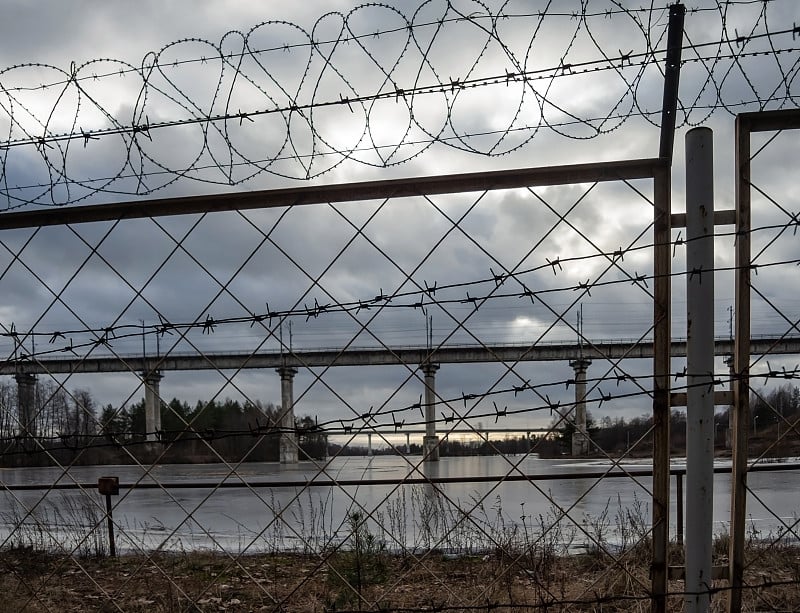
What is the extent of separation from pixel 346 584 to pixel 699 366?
2321 mm

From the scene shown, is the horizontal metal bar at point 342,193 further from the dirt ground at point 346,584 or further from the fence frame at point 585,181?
the dirt ground at point 346,584

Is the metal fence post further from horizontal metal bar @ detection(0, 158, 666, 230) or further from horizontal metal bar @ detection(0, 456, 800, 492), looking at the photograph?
horizontal metal bar @ detection(0, 158, 666, 230)

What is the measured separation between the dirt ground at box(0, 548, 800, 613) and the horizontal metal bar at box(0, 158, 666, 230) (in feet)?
6.68

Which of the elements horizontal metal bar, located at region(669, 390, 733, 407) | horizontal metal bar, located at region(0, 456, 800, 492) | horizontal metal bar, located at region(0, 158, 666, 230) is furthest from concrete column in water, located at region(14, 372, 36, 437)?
horizontal metal bar, located at region(669, 390, 733, 407)

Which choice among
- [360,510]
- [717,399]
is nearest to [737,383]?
[717,399]

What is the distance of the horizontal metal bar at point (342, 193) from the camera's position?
309cm

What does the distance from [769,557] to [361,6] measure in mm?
5104

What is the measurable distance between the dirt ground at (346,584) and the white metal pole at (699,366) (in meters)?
1.10

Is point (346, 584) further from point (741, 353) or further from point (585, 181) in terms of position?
point (585, 181)

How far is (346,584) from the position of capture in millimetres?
3760

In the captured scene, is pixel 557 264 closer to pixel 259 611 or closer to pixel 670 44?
pixel 670 44

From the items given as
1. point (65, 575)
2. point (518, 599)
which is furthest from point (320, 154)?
point (65, 575)

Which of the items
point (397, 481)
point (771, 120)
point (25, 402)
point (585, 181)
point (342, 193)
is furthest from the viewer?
point (25, 402)

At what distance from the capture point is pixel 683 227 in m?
2.93
